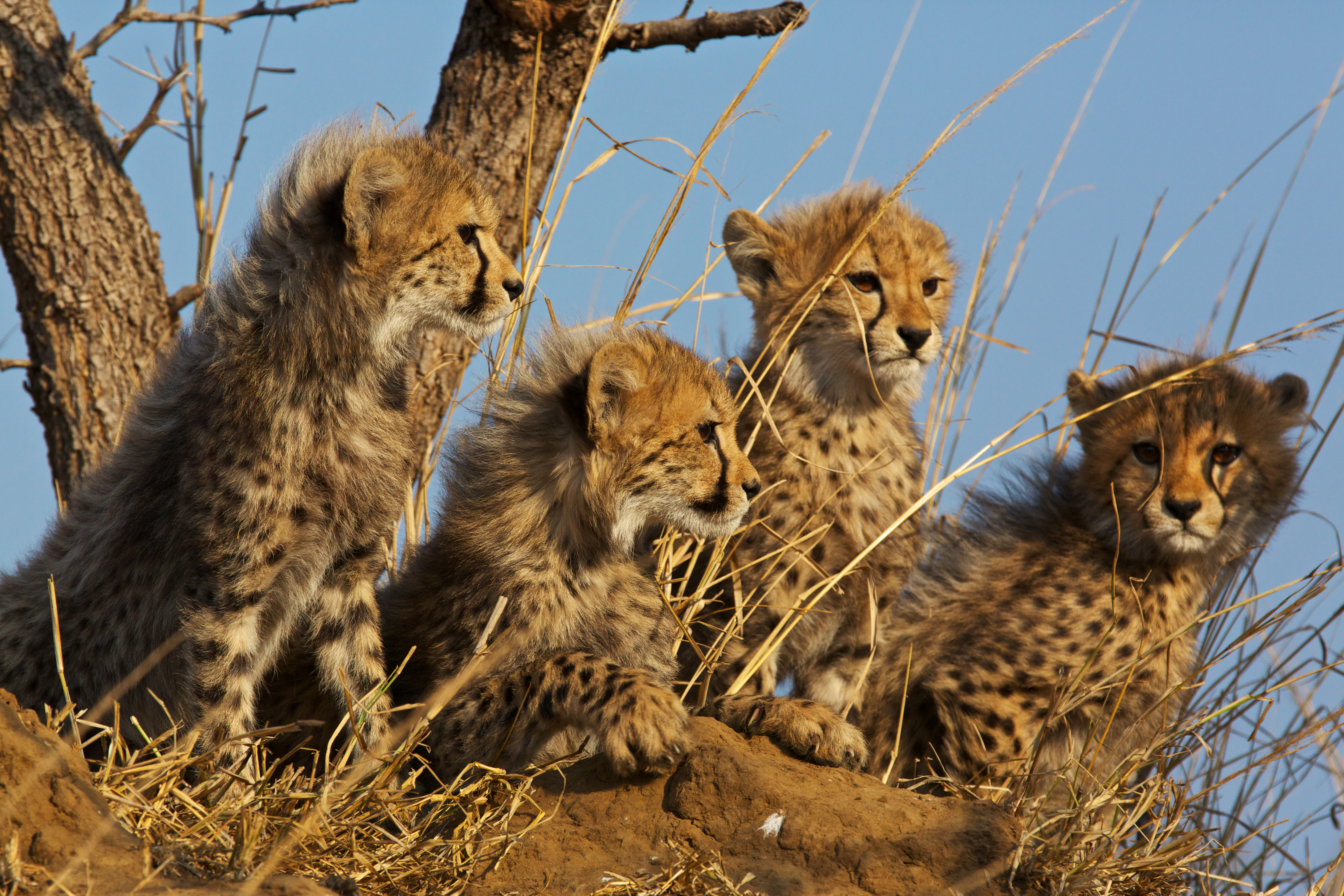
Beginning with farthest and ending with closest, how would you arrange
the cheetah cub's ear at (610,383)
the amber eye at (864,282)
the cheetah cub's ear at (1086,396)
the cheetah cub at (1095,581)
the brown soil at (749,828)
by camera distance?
the cheetah cub's ear at (1086,396) → the amber eye at (864,282) → the cheetah cub at (1095,581) → the cheetah cub's ear at (610,383) → the brown soil at (749,828)

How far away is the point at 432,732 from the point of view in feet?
9.18

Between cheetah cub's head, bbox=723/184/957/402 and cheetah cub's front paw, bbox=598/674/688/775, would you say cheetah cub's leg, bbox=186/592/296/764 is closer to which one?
cheetah cub's front paw, bbox=598/674/688/775

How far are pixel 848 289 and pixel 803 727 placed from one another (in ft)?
4.87

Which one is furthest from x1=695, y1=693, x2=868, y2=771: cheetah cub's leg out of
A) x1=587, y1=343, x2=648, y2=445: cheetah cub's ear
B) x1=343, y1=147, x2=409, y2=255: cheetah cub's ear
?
x1=343, y1=147, x2=409, y2=255: cheetah cub's ear

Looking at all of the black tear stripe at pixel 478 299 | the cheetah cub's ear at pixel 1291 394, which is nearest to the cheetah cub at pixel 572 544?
the black tear stripe at pixel 478 299

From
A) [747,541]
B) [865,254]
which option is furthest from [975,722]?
[865,254]

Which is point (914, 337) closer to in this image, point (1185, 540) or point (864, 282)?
point (864, 282)

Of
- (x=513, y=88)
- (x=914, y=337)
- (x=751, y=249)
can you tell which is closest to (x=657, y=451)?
(x=914, y=337)

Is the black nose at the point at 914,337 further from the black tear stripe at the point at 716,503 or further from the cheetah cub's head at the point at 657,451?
the black tear stripe at the point at 716,503

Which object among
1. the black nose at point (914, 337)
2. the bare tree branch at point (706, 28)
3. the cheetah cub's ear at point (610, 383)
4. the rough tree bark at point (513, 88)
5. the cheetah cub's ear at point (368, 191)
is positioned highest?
the bare tree branch at point (706, 28)

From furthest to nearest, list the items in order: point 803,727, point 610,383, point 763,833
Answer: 1. point 610,383
2. point 803,727
3. point 763,833

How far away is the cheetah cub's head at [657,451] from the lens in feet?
9.45

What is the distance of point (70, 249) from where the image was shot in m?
4.35

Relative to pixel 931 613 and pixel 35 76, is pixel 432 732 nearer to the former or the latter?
pixel 931 613
